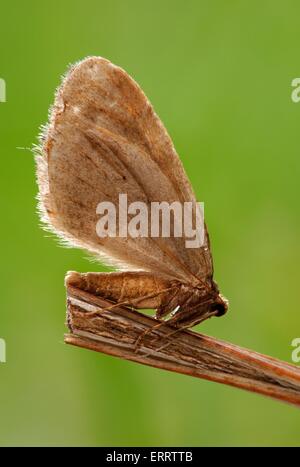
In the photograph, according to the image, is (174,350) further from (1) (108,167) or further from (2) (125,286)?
(1) (108,167)

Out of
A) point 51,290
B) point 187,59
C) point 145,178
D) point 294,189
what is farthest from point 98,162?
point 187,59

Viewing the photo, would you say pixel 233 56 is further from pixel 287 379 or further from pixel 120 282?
pixel 287 379

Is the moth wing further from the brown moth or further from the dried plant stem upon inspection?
the dried plant stem

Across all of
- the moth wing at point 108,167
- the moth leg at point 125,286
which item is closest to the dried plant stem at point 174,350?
the moth leg at point 125,286

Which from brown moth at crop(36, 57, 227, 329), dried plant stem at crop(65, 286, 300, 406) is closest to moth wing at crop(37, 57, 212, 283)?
brown moth at crop(36, 57, 227, 329)

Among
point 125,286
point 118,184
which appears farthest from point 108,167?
point 125,286
